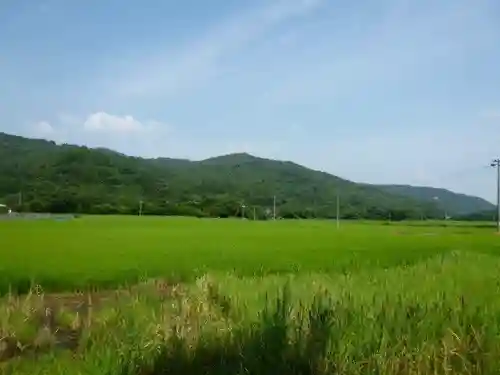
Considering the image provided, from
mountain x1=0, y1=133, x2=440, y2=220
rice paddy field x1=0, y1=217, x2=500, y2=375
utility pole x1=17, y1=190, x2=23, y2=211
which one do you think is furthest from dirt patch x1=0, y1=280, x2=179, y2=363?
mountain x1=0, y1=133, x2=440, y2=220

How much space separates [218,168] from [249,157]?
97.4ft

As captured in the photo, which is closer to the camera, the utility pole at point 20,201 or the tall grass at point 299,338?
the tall grass at point 299,338

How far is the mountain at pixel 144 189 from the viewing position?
73081 millimetres

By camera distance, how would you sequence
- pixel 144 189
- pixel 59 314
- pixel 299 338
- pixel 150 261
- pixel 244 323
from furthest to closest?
pixel 144 189
pixel 150 261
pixel 59 314
pixel 244 323
pixel 299 338

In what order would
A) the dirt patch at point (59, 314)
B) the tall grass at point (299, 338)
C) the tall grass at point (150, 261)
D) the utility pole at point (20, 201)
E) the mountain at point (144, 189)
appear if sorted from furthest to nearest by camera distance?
1. the mountain at point (144, 189)
2. the utility pole at point (20, 201)
3. the tall grass at point (150, 261)
4. the dirt patch at point (59, 314)
5. the tall grass at point (299, 338)

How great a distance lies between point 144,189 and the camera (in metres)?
93.2

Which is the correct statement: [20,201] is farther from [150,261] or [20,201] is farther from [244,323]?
[244,323]

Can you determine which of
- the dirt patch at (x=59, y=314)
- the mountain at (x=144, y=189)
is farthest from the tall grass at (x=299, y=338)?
the mountain at (x=144, y=189)

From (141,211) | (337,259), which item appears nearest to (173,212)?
(141,211)

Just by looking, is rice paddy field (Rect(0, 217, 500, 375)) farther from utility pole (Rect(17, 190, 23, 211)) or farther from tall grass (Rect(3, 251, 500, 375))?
utility pole (Rect(17, 190, 23, 211))

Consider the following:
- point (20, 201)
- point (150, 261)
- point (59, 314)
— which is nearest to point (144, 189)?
point (20, 201)

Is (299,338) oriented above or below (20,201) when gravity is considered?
below

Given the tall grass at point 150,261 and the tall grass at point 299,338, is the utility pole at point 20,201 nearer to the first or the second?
the tall grass at point 150,261

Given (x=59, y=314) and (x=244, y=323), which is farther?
(x=59, y=314)
